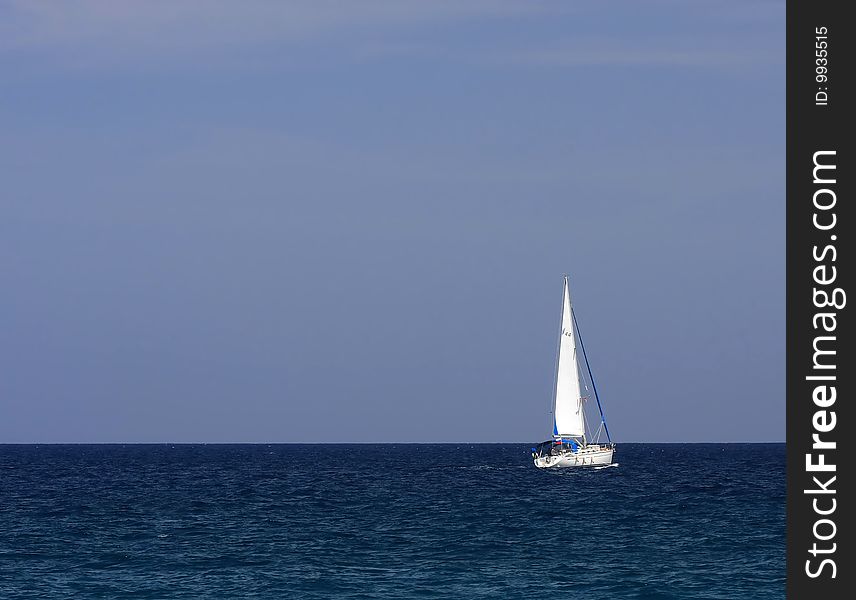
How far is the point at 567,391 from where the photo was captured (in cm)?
12738

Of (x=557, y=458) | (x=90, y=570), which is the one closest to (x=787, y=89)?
(x=90, y=570)

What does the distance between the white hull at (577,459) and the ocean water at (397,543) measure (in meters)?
26.2

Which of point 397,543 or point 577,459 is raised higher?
point 577,459

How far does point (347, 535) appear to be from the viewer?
60.5 meters

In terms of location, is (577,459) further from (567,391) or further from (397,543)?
(397,543)

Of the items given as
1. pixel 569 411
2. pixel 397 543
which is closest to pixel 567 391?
pixel 569 411

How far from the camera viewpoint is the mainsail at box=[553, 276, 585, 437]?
417 ft

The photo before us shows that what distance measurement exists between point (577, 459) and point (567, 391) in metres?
7.36

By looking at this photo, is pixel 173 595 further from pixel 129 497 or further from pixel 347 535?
pixel 129 497

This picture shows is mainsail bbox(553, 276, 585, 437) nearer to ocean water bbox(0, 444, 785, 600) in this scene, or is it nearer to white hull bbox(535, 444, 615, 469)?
white hull bbox(535, 444, 615, 469)

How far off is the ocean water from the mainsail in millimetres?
26180

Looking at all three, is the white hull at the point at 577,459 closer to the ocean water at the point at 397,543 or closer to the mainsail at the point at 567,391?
the mainsail at the point at 567,391

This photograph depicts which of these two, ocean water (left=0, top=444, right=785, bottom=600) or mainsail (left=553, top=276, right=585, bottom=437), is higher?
mainsail (left=553, top=276, right=585, bottom=437)

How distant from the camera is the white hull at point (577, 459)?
127562mm
